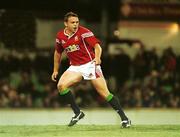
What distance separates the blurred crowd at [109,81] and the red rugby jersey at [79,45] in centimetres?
704

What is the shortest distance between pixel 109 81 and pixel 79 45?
780 cm

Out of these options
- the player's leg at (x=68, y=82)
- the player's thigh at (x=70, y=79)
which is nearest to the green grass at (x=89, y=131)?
the player's leg at (x=68, y=82)

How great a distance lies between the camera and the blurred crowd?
18.0m

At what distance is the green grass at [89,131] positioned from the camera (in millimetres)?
9891

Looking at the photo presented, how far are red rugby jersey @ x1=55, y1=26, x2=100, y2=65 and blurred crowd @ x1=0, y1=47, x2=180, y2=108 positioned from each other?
704 centimetres

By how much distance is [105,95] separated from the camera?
35.6 feet

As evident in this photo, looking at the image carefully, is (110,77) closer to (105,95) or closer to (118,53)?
(118,53)

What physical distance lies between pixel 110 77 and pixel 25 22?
334cm

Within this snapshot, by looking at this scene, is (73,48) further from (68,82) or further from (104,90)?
(104,90)

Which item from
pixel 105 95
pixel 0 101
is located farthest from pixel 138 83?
pixel 105 95

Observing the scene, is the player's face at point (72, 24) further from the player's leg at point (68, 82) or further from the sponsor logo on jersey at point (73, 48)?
the player's leg at point (68, 82)

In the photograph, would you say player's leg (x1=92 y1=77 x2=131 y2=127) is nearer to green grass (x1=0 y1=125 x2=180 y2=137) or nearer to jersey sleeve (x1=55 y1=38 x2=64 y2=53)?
green grass (x1=0 y1=125 x2=180 y2=137)

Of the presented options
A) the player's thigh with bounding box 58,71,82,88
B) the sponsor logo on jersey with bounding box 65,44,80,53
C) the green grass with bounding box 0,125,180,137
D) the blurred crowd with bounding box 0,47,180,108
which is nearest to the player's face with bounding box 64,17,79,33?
the sponsor logo on jersey with bounding box 65,44,80,53

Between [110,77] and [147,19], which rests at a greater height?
[147,19]
